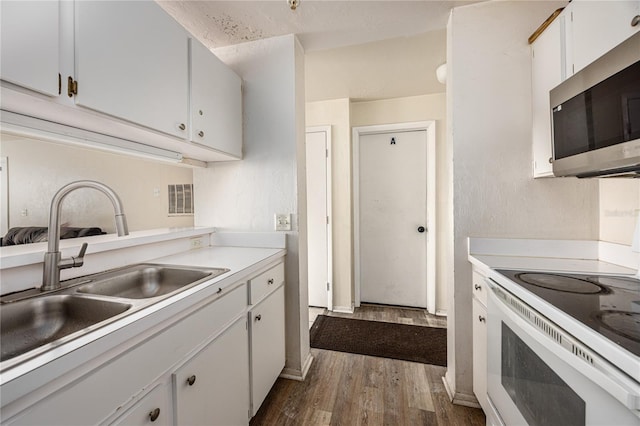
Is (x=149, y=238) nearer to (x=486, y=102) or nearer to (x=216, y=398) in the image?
(x=216, y=398)

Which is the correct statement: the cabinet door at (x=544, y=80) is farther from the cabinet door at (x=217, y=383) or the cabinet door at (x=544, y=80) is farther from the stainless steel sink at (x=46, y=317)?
the stainless steel sink at (x=46, y=317)

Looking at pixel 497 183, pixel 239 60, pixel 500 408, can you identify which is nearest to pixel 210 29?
pixel 239 60

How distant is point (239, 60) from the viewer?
75.4 inches

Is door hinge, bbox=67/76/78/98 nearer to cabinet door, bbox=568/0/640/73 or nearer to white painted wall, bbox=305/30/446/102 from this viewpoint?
white painted wall, bbox=305/30/446/102

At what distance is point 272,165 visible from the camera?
1.86 m

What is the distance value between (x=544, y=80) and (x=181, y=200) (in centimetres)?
246

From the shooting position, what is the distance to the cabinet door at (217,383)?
0.91 meters

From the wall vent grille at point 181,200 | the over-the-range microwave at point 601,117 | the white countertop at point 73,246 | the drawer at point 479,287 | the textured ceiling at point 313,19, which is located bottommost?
the drawer at point 479,287

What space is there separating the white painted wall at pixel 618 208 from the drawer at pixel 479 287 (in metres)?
0.65

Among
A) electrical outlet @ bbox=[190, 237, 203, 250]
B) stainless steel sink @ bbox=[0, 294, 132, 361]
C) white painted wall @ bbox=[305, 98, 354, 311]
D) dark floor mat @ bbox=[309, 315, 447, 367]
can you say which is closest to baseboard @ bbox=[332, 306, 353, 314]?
white painted wall @ bbox=[305, 98, 354, 311]

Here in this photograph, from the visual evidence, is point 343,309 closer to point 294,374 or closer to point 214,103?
point 294,374

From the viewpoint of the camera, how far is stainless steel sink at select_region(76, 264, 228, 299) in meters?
1.18

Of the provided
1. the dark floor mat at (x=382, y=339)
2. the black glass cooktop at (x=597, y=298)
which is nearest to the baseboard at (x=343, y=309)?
the dark floor mat at (x=382, y=339)

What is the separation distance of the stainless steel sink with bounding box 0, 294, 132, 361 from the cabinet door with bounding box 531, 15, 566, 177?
1.94 metres
